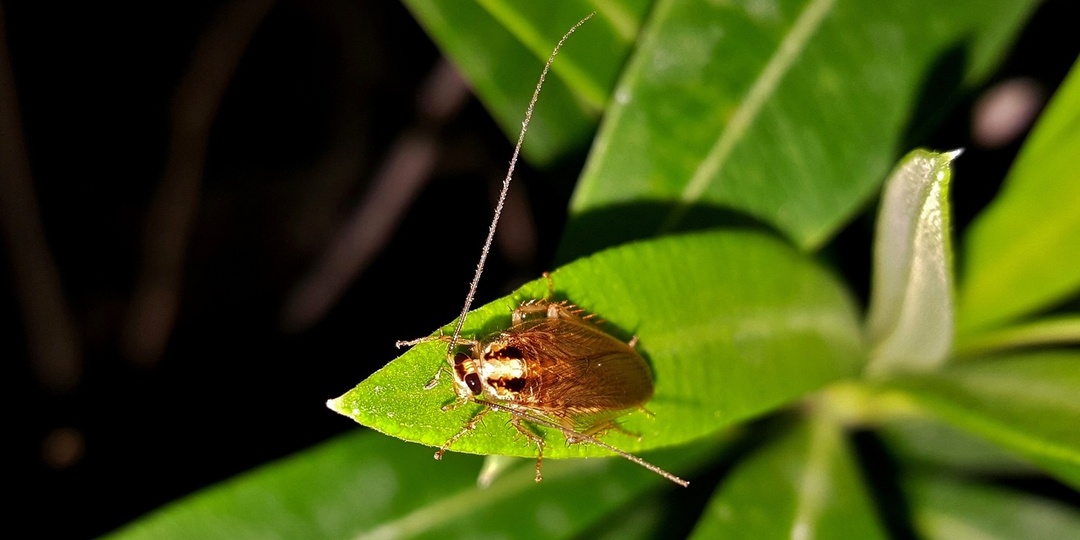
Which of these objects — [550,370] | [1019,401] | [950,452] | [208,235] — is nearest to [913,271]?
[1019,401]

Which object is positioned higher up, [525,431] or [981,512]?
[981,512]

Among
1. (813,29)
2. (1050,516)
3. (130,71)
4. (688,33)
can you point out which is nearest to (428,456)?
(688,33)

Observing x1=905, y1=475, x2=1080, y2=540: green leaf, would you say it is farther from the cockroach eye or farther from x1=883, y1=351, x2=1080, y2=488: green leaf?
the cockroach eye

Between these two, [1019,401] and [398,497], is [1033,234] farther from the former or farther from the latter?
[398,497]

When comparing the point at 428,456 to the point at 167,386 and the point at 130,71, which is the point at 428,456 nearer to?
the point at 167,386

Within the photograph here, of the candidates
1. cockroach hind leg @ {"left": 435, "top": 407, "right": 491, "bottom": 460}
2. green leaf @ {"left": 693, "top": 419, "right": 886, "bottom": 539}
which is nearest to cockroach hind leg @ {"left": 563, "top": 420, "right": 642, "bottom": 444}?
cockroach hind leg @ {"left": 435, "top": 407, "right": 491, "bottom": 460}

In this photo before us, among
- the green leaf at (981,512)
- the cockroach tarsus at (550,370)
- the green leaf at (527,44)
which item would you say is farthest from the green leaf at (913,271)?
the green leaf at (527,44)
